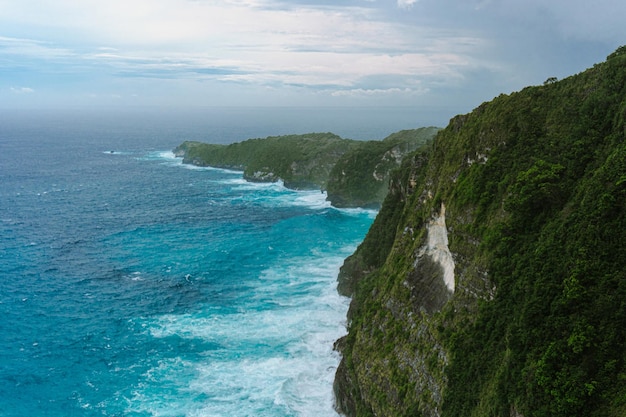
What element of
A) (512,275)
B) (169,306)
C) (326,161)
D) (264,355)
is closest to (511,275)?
(512,275)

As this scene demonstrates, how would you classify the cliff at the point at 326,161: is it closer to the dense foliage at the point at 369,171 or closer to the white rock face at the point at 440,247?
the dense foliage at the point at 369,171

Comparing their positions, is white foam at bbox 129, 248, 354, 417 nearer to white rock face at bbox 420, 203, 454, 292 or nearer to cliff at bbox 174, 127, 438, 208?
white rock face at bbox 420, 203, 454, 292

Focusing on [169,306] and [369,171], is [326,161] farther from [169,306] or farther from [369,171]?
[169,306]

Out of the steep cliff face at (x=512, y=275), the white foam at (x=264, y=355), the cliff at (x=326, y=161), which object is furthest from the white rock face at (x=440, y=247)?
the cliff at (x=326, y=161)

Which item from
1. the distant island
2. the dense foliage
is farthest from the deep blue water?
the distant island

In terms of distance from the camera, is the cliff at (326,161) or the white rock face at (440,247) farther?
the cliff at (326,161)

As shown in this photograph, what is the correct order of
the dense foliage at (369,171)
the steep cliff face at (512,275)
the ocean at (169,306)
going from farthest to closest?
the dense foliage at (369,171)
the ocean at (169,306)
the steep cliff face at (512,275)

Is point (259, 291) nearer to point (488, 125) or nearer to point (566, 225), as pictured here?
point (488, 125)
